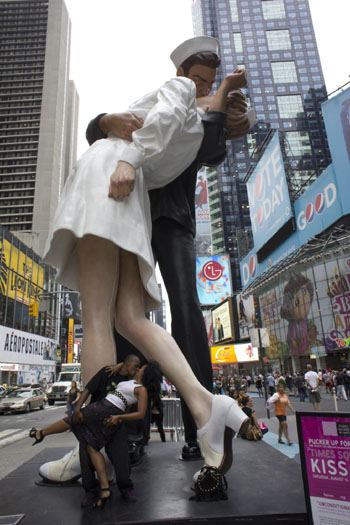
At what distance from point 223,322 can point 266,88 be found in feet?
250

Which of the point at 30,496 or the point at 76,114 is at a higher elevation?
the point at 76,114

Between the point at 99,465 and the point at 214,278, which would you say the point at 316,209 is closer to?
the point at 214,278

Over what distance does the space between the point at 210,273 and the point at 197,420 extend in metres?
44.9

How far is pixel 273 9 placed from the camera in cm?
10600

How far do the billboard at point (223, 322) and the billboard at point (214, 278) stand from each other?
2.44 meters

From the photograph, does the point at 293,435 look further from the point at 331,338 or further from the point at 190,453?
the point at 331,338

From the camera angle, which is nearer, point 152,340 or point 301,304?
point 152,340

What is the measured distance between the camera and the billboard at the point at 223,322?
50188 mm

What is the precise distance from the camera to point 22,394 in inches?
787

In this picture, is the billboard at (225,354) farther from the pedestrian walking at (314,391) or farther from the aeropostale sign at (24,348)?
the pedestrian walking at (314,391)

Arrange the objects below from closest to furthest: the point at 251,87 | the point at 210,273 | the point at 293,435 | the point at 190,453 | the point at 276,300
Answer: the point at 190,453 → the point at 293,435 → the point at 276,300 → the point at 210,273 → the point at 251,87

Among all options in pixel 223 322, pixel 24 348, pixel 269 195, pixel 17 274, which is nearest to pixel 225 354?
pixel 223 322

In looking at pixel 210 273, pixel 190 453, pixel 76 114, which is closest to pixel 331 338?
pixel 210 273

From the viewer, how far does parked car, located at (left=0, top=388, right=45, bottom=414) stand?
18.1 meters
